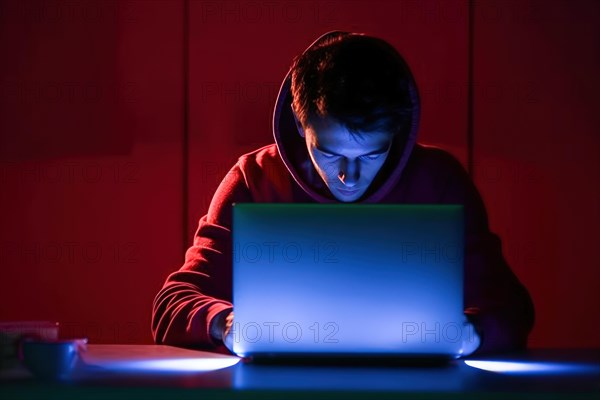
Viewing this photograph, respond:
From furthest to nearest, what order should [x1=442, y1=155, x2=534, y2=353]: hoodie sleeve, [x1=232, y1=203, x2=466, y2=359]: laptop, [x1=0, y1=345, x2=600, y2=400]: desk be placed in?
1. [x1=442, y1=155, x2=534, y2=353]: hoodie sleeve
2. [x1=232, y1=203, x2=466, y2=359]: laptop
3. [x1=0, y1=345, x2=600, y2=400]: desk

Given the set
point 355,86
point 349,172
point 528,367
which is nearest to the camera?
point 528,367

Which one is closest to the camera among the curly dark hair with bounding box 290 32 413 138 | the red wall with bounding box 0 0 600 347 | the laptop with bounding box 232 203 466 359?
the laptop with bounding box 232 203 466 359

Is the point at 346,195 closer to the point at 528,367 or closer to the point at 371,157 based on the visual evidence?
the point at 371,157

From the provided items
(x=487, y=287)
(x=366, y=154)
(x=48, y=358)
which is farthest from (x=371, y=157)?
(x=48, y=358)

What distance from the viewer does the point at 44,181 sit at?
2.75m

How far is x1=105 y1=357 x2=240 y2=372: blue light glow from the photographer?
3.82ft

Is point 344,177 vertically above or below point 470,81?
below

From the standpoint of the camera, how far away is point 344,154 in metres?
1.59

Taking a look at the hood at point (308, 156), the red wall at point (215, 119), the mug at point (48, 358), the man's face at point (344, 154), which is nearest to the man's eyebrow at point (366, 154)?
the man's face at point (344, 154)

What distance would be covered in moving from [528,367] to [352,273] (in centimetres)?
34

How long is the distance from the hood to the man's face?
5 centimetres

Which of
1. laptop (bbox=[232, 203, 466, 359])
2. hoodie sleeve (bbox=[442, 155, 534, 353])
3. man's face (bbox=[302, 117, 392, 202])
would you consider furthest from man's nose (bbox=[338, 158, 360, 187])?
laptop (bbox=[232, 203, 466, 359])

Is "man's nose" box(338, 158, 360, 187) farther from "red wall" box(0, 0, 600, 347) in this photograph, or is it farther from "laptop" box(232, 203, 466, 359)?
"red wall" box(0, 0, 600, 347)

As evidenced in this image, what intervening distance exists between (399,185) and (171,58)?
1.20 m
